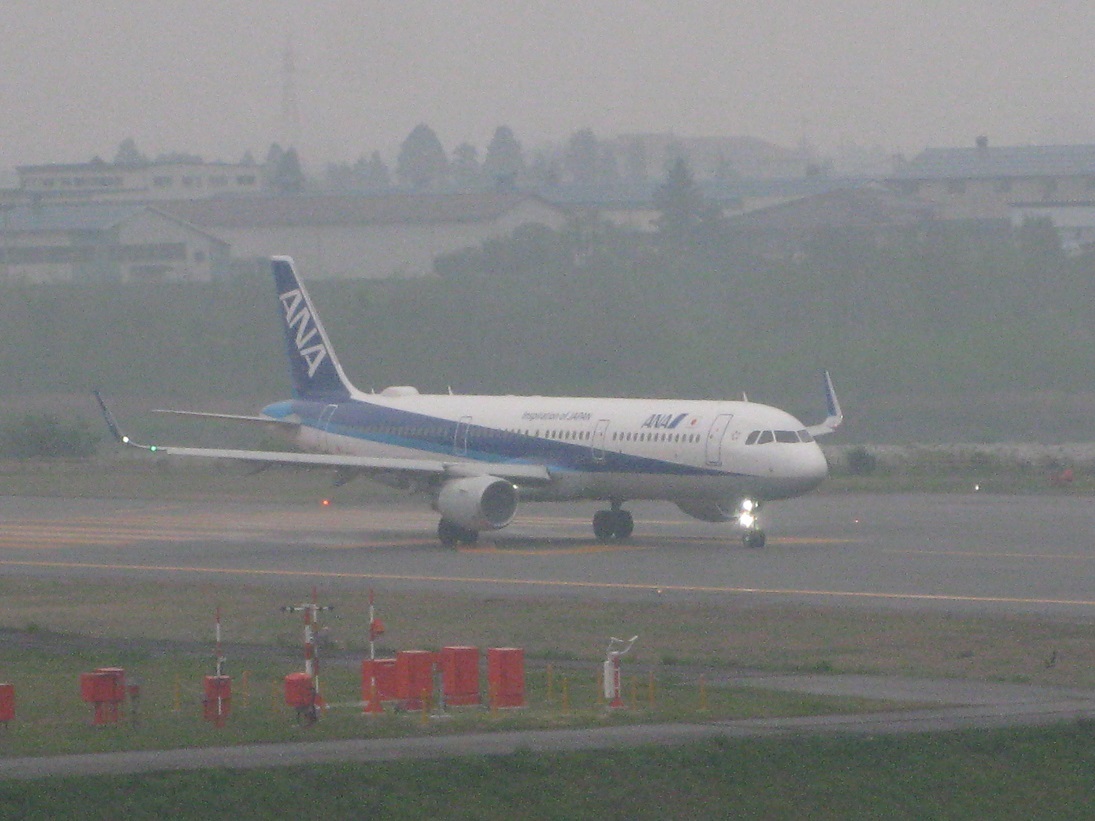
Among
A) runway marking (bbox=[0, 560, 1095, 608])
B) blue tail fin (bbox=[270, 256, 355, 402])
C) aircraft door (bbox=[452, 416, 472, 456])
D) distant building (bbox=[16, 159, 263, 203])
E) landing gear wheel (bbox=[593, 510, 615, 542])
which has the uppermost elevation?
distant building (bbox=[16, 159, 263, 203])

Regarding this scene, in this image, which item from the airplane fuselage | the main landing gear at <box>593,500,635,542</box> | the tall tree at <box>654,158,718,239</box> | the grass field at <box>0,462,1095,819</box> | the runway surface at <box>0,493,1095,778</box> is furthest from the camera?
the tall tree at <box>654,158,718,239</box>

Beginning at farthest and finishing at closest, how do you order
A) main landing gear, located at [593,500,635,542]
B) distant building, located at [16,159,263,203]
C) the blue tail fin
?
distant building, located at [16,159,263,203], the blue tail fin, main landing gear, located at [593,500,635,542]

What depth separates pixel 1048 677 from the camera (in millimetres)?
26453

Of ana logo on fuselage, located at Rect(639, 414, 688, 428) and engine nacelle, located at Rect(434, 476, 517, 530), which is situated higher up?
ana logo on fuselage, located at Rect(639, 414, 688, 428)

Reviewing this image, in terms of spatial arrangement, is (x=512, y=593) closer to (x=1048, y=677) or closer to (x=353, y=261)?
(x=1048, y=677)

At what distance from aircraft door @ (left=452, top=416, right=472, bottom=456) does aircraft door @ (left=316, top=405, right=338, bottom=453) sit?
15.5ft

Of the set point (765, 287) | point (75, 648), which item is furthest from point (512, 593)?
point (765, 287)

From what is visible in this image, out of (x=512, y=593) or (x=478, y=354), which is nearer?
(x=512, y=593)

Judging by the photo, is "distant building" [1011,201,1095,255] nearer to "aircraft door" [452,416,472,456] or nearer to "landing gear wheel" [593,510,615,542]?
"aircraft door" [452,416,472,456]

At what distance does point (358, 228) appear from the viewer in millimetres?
133875

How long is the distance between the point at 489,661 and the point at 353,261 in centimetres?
11030

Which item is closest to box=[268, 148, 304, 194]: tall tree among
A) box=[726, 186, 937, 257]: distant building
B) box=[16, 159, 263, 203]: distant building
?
box=[16, 159, 263, 203]: distant building

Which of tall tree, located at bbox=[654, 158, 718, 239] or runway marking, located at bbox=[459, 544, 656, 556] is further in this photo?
tall tree, located at bbox=[654, 158, 718, 239]

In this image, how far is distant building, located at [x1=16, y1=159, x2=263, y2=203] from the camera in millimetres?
167375
